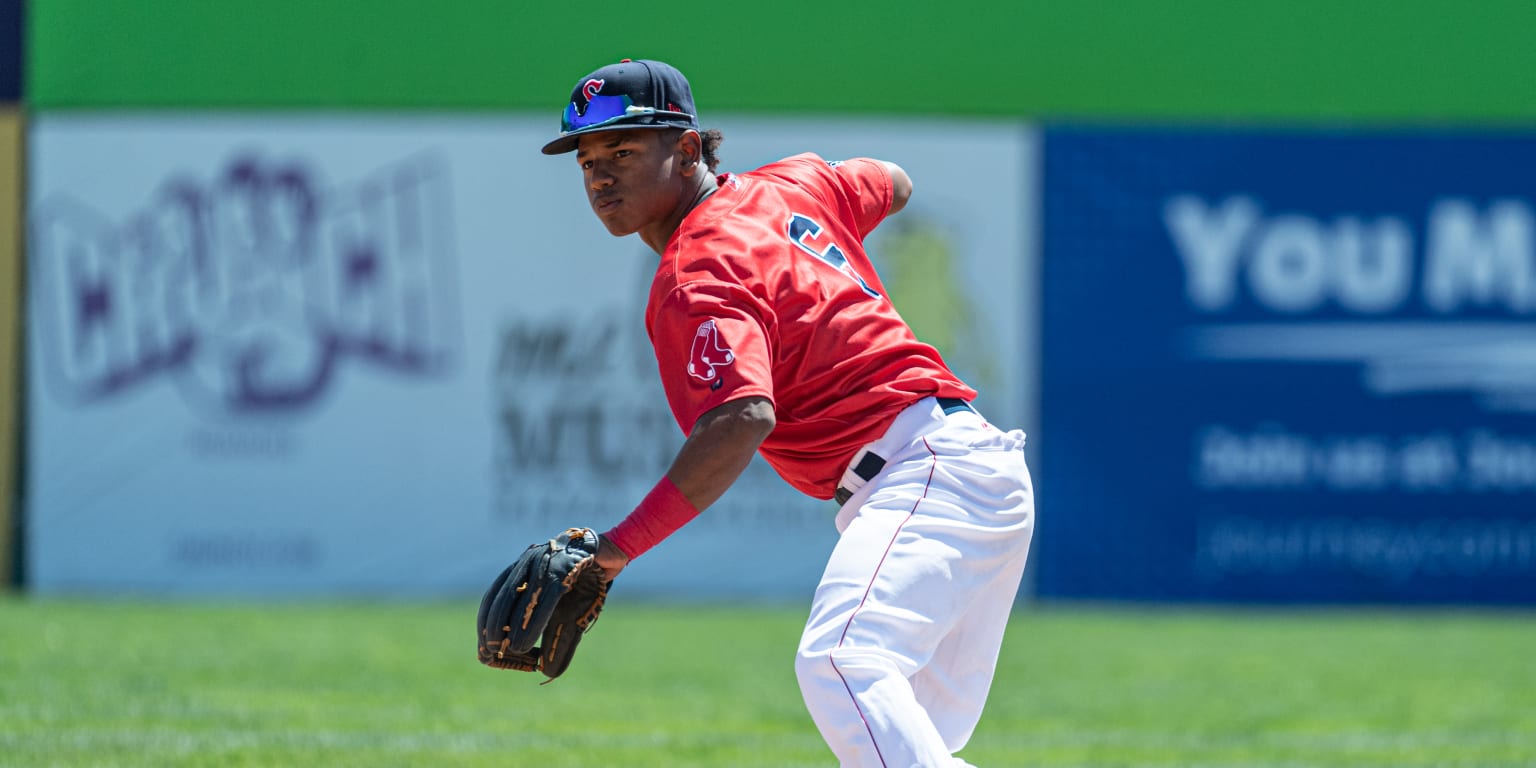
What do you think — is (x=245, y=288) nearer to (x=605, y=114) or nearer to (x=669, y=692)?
(x=669, y=692)

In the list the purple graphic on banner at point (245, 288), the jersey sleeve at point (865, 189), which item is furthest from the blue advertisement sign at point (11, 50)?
the jersey sleeve at point (865, 189)

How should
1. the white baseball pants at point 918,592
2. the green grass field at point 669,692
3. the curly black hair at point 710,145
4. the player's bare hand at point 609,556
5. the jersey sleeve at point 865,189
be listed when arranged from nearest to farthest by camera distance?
the white baseball pants at point 918,592
the player's bare hand at point 609,556
the curly black hair at point 710,145
the jersey sleeve at point 865,189
the green grass field at point 669,692

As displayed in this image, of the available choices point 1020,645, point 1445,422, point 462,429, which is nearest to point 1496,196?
point 1445,422

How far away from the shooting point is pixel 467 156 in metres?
13.3

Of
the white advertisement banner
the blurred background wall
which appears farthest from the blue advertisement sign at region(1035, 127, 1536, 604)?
the white advertisement banner

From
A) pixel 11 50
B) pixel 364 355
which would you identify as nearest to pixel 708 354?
pixel 364 355

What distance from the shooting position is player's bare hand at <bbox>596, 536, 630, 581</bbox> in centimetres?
381

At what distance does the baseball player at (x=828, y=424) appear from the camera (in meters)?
3.72

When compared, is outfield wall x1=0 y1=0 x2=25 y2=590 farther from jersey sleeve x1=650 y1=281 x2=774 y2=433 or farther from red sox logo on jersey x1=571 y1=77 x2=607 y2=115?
jersey sleeve x1=650 y1=281 x2=774 y2=433

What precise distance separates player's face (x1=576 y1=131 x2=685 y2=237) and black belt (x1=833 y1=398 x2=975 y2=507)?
2.58ft

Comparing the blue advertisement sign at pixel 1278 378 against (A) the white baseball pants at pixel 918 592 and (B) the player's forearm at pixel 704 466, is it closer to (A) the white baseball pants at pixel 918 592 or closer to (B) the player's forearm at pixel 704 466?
(A) the white baseball pants at pixel 918 592

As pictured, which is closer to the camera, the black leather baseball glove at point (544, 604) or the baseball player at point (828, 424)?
the baseball player at point (828, 424)

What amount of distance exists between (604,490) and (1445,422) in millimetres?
6284

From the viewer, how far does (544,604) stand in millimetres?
3828
